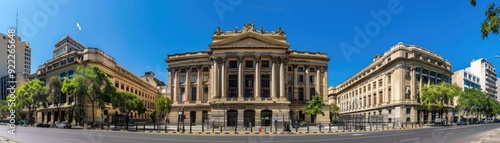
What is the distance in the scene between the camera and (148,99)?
11025cm

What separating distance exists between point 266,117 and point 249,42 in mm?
15559

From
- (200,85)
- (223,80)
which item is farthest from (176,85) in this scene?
(223,80)

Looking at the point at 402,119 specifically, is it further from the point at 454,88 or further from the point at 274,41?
the point at 274,41

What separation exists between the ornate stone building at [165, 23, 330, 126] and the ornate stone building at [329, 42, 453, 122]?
16420 millimetres

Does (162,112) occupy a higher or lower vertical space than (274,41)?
lower

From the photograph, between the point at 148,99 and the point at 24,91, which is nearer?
the point at 24,91

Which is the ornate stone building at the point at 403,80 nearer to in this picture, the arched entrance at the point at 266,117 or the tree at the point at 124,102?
the arched entrance at the point at 266,117

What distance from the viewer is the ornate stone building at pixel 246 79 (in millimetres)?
63250

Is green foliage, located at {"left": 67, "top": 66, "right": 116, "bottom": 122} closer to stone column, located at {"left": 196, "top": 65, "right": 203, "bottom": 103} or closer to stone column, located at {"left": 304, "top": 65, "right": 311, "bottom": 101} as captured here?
stone column, located at {"left": 196, "top": 65, "right": 203, "bottom": 103}

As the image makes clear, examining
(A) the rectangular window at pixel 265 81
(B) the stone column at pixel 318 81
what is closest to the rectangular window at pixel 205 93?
(A) the rectangular window at pixel 265 81

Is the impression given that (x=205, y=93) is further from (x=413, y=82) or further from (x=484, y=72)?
(x=484, y=72)

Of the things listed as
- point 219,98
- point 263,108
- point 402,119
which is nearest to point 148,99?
point 219,98

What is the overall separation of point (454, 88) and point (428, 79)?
9.91 metres

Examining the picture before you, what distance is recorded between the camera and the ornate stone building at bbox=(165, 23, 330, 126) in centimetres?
6325
